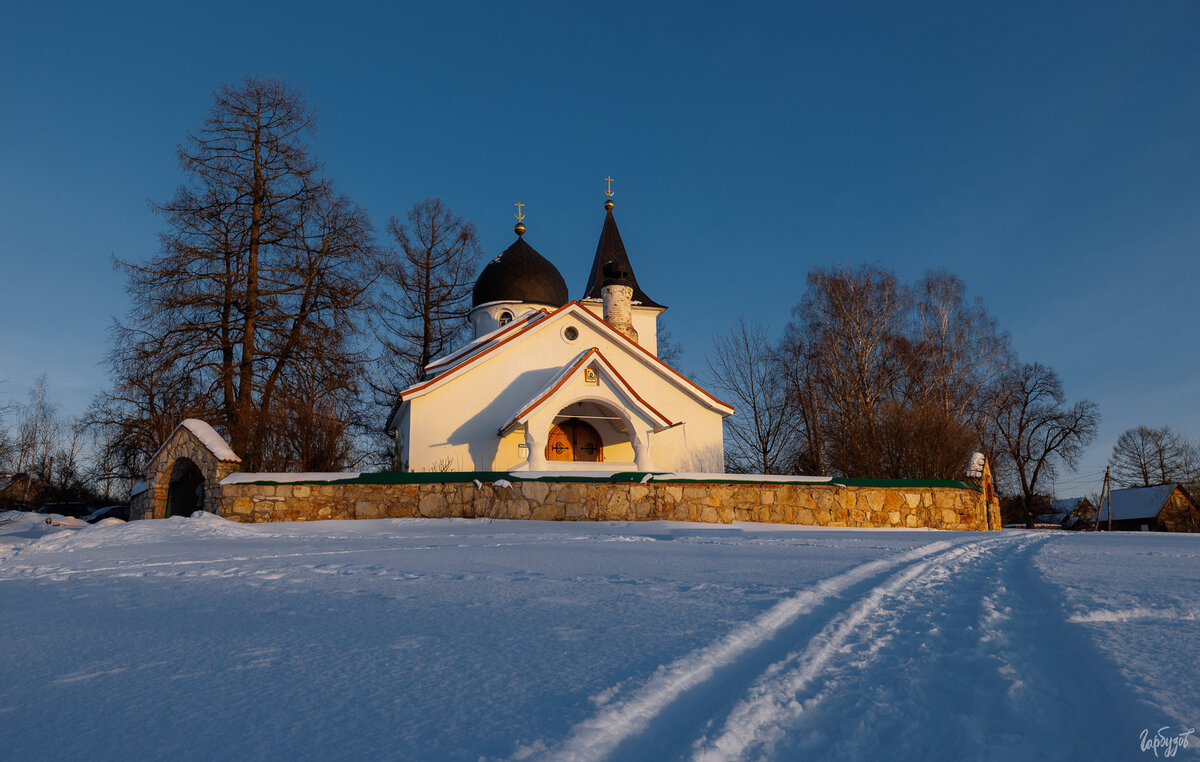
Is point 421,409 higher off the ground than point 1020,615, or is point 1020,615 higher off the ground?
point 421,409

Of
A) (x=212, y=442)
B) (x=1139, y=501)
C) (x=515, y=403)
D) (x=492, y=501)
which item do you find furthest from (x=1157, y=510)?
(x=212, y=442)

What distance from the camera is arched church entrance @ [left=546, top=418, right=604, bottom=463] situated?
2036 cm

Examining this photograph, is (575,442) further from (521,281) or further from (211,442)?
(211,442)

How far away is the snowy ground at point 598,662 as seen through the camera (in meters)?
2.09

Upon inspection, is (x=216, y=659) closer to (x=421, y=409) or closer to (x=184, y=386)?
(x=421, y=409)

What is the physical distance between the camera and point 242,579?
497cm

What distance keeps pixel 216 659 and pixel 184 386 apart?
17744mm

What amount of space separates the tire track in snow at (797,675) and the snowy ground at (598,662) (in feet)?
0.05

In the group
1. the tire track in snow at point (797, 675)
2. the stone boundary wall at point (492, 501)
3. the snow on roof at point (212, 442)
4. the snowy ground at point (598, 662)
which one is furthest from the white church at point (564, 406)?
the tire track in snow at point (797, 675)

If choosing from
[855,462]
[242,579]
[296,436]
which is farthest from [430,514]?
→ [855,462]

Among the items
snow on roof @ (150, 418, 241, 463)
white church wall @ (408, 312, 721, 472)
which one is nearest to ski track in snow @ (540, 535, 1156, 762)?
snow on roof @ (150, 418, 241, 463)

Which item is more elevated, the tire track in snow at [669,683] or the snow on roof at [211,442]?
the snow on roof at [211,442]

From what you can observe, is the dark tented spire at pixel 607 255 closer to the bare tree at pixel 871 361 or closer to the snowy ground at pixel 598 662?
the bare tree at pixel 871 361

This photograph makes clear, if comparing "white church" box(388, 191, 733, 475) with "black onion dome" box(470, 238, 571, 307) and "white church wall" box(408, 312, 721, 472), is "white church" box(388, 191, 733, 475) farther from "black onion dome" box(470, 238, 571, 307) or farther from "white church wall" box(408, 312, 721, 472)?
"black onion dome" box(470, 238, 571, 307)
